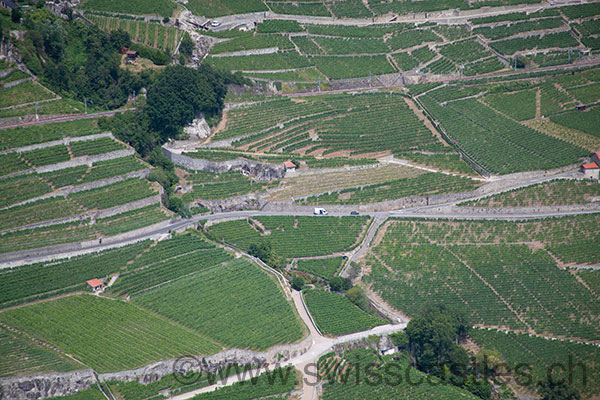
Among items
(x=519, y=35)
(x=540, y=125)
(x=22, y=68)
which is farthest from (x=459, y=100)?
(x=22, y=68)

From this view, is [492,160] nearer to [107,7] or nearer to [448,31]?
[448,31]

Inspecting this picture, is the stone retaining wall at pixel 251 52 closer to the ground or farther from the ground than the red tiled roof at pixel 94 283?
farther from the ground

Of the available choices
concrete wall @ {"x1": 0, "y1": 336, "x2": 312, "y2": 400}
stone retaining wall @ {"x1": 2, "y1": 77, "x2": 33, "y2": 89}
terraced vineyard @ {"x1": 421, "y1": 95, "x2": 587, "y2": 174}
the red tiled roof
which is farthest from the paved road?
concrete wall @ {"x1": 0, "y1": 336, "x2": 312, "y2": 400}

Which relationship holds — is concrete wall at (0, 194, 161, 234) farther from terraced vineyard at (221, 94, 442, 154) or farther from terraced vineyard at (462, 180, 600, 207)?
terraced vineyard at (462, 180, 600, 207)

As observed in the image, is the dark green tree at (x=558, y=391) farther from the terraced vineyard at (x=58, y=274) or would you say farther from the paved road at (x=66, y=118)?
the paved road at (x=66, y=118)

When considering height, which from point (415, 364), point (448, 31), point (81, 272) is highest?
point (448, 31)

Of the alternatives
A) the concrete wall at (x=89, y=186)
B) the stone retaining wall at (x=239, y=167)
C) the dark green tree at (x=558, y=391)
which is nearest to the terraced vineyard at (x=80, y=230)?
the concrete wall at (x=89, y=186)
